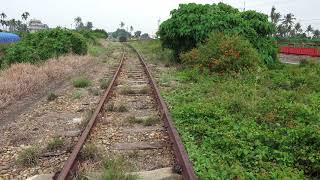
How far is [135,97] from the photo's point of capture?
10328 mm

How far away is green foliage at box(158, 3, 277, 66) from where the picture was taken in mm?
17656

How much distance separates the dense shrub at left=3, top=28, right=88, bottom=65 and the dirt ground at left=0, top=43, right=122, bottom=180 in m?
9.04

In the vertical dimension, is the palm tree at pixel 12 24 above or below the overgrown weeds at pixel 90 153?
above

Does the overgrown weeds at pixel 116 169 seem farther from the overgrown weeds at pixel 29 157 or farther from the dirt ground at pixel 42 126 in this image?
the overgrown weeds at pixel 29 157

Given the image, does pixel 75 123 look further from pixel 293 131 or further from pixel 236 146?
pixel 293 131

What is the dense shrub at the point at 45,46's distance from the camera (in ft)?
67.3

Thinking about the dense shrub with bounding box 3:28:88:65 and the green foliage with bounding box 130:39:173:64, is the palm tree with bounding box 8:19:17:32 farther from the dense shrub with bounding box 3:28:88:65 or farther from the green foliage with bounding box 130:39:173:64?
the dense shrub with bounding box 3:28:88:65

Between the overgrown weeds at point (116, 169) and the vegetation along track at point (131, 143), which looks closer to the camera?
the overgrown weeds at point (116, 169)

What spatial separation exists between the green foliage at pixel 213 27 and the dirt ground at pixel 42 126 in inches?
281

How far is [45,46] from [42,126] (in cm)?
1637

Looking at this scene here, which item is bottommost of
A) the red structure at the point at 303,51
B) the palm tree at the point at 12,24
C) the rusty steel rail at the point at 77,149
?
the red structure at the point at 303,51

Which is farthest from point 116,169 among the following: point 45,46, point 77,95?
point 45,46

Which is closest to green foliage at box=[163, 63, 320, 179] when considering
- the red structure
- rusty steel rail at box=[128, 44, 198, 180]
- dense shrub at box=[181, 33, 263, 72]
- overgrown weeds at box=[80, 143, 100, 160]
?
rusty steel rail at box=[128, 44, 198, 180]

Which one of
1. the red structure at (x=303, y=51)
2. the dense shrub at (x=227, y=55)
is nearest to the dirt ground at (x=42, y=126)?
the dense shrub at (x=227, y=55)
